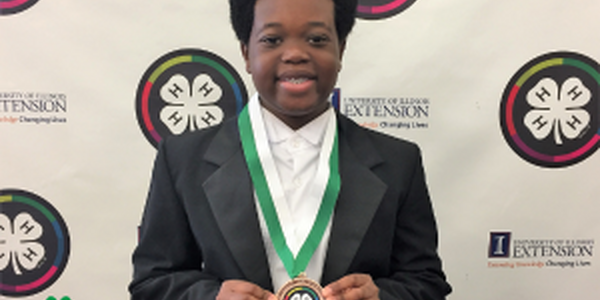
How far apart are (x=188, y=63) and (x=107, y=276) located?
0.90 meters

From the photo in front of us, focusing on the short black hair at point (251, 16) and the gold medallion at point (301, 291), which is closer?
the gold medallion at point (301, 291)

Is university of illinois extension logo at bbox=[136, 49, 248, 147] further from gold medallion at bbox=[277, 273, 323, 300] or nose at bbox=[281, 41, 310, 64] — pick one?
gold medallion at bbox=[277, 273, 323, 300]

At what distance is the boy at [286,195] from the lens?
36.1 inches

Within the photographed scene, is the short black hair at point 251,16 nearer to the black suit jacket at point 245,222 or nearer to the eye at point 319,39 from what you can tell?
the eye at point 319,39

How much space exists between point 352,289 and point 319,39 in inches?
21.8

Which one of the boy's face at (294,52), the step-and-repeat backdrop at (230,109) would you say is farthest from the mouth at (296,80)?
the step-and-repeat backdrop at (230,109)

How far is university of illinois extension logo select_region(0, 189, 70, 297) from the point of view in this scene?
1617 mm

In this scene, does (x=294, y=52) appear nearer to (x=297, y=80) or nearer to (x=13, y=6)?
(x=297, y=80)

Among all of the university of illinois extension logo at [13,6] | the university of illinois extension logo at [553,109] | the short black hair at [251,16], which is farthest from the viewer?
the university of illinois extension logo at [553,109]

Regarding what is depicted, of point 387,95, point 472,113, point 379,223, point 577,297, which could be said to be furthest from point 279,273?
point 577,297

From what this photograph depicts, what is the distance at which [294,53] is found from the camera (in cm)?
89

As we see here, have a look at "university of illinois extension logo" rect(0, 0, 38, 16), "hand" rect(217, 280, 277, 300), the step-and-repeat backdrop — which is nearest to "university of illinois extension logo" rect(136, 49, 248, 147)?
the step-and-repeat backdrop

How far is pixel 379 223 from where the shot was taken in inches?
39.7

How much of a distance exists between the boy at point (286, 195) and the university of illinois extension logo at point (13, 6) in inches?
40.2
